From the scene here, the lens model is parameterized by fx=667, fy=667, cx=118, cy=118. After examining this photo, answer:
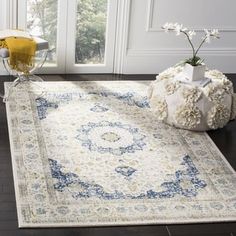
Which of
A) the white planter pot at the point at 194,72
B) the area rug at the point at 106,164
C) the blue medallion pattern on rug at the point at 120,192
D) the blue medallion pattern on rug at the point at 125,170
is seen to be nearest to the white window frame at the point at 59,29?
the area rug at the point at 106,164

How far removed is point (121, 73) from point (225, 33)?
895mm

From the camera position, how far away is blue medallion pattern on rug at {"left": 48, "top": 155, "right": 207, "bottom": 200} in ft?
11.4

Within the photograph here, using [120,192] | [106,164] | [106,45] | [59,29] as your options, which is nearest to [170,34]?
[106,45]

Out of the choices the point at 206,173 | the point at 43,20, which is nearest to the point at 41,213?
the point at 206,173

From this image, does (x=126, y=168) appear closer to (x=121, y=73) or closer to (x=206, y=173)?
(x=206, y=173)

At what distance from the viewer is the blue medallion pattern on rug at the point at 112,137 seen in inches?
158

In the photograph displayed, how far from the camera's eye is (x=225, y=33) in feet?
17.5

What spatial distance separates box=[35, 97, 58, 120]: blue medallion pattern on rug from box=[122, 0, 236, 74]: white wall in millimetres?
912

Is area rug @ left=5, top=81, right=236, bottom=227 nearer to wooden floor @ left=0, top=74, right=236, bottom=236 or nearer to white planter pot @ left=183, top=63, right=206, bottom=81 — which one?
wooden floor @ left=0, top=74, right=236, bottom=236

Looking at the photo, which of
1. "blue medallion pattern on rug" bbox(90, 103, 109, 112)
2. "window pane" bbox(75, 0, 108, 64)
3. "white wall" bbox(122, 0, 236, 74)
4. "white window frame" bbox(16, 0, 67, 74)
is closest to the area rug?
"blue medallion pattern on rug" bbox(90, 103, 109, 112)

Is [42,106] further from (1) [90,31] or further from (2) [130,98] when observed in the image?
(1) [90,31]

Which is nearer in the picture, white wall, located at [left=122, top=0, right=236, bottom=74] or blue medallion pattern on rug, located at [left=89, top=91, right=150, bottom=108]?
blue medallion pattern on rug, located at [left=89, top=91, right=150, bottom=108]

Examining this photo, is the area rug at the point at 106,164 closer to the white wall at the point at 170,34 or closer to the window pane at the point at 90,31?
the window pane at the point at 90,31

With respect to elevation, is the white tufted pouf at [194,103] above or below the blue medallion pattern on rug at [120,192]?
above
